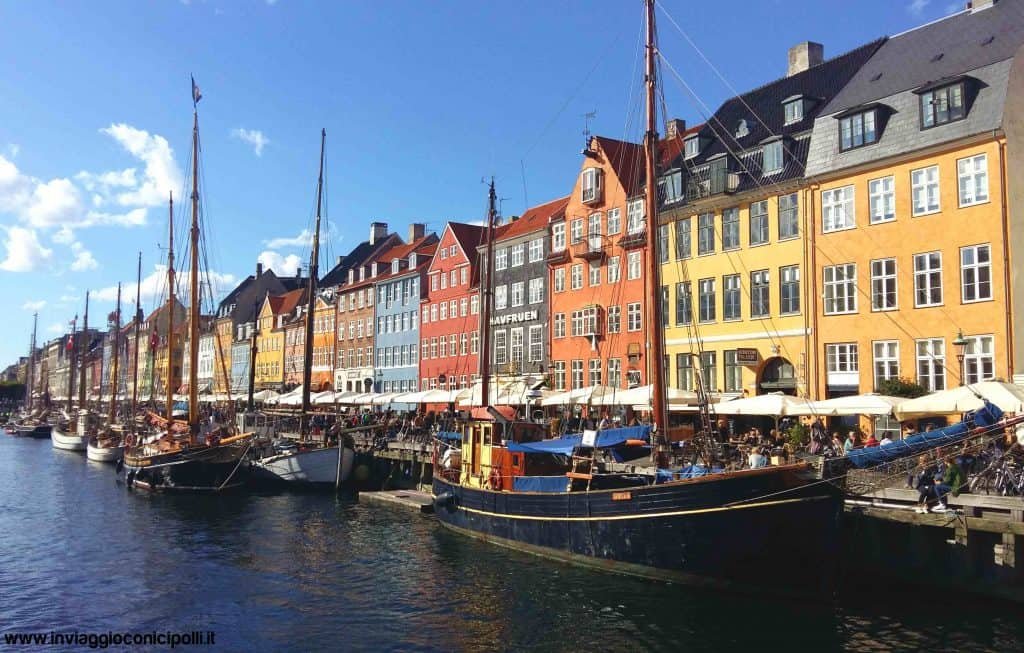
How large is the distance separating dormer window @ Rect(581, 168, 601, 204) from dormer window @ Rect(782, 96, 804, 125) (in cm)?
1149

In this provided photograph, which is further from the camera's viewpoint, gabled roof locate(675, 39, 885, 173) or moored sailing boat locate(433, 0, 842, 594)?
gabled roof locate(675, 39, 885, 173)

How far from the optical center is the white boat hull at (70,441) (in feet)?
254

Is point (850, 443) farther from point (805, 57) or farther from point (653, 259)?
point (805, 57)

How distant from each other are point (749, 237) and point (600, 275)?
35.7 feet

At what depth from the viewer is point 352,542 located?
28938 mm

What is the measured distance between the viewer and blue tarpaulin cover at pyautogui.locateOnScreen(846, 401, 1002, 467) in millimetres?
20453

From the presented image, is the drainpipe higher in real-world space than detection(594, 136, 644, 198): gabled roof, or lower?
lower

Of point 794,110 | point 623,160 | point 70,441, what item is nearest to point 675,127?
point 623,160

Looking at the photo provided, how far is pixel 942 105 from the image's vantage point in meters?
31.5

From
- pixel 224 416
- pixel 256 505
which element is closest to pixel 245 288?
A: pixel 224 416

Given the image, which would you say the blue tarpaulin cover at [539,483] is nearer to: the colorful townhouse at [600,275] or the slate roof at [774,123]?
the slate roof at [774,123]

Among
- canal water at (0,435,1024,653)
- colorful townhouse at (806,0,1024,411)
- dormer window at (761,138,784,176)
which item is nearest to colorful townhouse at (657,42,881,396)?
dormer window at (761,138,784,176)

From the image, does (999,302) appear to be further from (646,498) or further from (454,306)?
(454,306)

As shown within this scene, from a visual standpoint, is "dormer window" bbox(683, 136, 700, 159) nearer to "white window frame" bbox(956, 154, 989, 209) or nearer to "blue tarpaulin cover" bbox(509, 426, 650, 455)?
"white window frame" bbox(956, 154, 989, 209)
